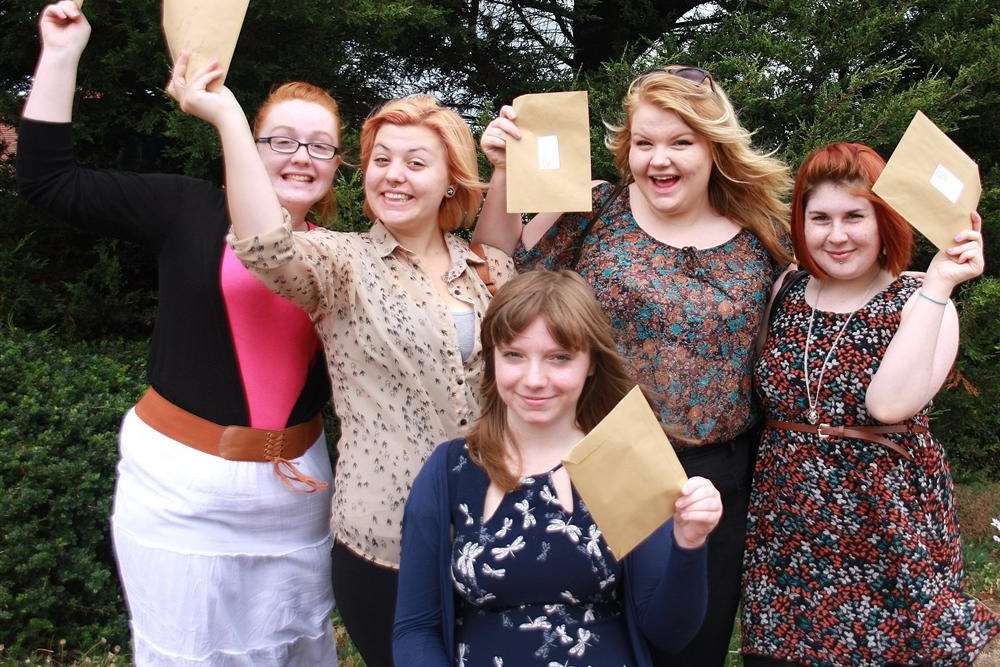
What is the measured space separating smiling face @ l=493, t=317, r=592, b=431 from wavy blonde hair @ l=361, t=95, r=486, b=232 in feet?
2.04

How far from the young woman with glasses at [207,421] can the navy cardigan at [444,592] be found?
50cm

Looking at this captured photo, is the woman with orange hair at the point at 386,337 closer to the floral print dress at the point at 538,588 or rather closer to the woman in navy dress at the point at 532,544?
the woman in navy dress at the point at 532,544

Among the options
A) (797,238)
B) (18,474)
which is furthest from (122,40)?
(797,238)

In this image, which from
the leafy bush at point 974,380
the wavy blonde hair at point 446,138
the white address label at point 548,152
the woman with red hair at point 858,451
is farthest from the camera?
the leafy bush at point 974,380

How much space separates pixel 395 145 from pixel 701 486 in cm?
117

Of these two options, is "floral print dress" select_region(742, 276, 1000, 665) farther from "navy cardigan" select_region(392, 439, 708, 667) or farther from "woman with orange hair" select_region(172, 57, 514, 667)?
"woman with orange hair" select_region(172, 57, 514, 667)

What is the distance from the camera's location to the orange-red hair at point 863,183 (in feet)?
7.56

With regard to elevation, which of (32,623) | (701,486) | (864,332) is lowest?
(32,623)

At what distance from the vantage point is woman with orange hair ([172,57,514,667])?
7.11ft

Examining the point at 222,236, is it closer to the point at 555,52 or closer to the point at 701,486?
the point at 701,486

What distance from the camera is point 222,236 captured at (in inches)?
89.5

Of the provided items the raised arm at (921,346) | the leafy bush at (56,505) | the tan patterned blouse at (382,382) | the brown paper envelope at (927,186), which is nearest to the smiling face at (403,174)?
the tan patterned blouse at (382,382)

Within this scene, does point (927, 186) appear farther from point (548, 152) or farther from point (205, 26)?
point (205, 26)

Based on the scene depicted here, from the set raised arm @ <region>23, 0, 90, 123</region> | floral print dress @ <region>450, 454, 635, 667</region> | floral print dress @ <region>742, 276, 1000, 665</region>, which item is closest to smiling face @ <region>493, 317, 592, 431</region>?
floral print dress @ <region>450, 454, 635, 667</region>
